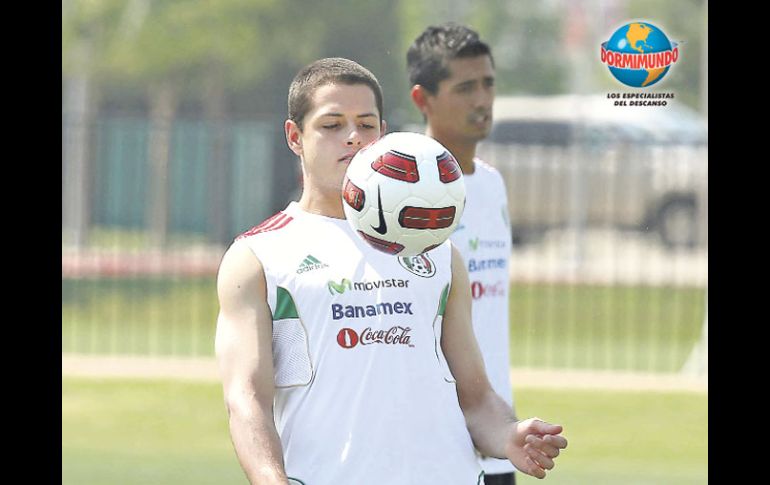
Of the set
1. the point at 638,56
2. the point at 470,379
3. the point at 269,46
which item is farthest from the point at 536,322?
the point at 470,379

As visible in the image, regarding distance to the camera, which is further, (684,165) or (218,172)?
(684,165)

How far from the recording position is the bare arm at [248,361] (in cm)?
429

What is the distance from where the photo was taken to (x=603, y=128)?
87.6ft

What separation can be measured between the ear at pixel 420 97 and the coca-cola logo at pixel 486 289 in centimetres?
90

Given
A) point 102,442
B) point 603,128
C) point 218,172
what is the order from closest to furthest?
point 102,442 → point 218,172 → point 603,128

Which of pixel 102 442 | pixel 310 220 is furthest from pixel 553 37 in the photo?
pixel 310 220

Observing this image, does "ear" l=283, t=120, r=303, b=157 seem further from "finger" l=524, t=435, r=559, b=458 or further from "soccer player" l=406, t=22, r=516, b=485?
"soccer player" l=406, t=22, r=516, b=485

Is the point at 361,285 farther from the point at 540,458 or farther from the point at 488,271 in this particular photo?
the point at 488,271

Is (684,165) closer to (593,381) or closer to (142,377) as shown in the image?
(593,381)

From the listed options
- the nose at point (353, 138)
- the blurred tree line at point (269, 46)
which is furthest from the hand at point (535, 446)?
the blurred tree line at point (269, 46)

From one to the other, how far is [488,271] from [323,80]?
2476mm

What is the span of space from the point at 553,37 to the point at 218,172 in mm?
12346

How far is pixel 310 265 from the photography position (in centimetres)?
450
